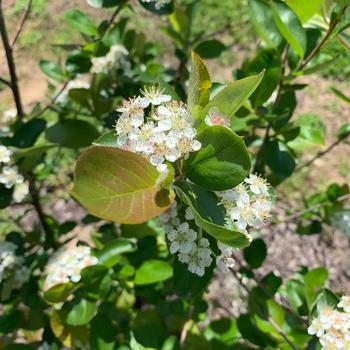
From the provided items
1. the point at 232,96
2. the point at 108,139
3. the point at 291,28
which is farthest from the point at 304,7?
the point at 108,139

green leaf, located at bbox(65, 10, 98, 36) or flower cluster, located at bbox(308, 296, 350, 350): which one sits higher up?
green leaf, located at bbox(65, 10, 98, 36)

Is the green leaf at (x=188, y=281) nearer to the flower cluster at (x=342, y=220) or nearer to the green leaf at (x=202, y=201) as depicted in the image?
the green leaf at (x=202, y=201)

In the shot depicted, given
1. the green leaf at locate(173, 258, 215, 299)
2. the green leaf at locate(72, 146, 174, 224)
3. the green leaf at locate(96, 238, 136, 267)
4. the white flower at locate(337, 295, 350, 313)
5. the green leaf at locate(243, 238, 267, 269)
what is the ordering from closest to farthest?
the green leaf at locate(72, 146, 174, 224) < the green leaf at locate(173, 258, 215, 299) < the white flower at locate(337, 295, 350, 313) < the green leaf at locate(96, 238, 136, 267) < the green leaf at locate(243, 238, 267, 269)

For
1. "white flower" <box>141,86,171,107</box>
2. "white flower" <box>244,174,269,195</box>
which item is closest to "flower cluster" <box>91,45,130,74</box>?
"white flower" <box>141,86,171,107</box>

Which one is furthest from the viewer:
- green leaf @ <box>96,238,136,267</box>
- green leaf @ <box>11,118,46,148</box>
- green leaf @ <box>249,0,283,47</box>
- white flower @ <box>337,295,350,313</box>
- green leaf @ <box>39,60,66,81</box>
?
green leaf @ <box>39,60,66,81</box>

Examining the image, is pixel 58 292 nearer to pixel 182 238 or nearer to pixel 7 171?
pixel 7 171

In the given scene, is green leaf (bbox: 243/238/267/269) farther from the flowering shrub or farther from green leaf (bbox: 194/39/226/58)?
green leaf (bbox: 194/39/226/58)

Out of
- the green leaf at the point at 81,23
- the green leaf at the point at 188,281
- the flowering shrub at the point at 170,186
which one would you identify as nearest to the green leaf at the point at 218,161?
the flowering shrub at the point at 170,186
